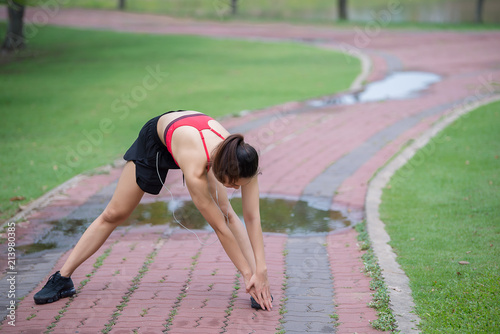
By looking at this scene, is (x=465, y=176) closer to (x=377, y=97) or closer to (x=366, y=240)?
(x=366, y=240)

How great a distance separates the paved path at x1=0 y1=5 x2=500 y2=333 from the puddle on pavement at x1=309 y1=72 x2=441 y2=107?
3.16 feet

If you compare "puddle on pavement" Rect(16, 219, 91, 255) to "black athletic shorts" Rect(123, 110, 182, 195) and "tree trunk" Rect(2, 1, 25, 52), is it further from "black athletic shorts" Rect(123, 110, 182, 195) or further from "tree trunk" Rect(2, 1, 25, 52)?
"tree trunk" Rect(2, 1, 25, 52)

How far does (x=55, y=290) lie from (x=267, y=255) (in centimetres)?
189

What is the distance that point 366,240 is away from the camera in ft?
17.8

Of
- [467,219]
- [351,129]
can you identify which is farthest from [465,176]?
[351,129]

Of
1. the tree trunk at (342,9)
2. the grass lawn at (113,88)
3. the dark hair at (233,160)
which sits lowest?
the grass lawn at (113,88)

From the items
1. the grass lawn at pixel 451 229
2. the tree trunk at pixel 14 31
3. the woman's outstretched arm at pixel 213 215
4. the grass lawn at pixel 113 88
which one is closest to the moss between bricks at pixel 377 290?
the grass lawn at pixel 451 229

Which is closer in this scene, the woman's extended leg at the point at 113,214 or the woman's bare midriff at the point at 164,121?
the woman's bare midriff at the point at 164,121

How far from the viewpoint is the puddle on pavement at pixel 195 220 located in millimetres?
5820

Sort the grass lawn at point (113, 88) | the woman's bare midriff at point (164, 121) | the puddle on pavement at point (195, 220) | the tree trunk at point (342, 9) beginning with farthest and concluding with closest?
1. the tree trunk at point (342, 9)
2. the grass lawn at point (113, 88)
3. the puddle on pavement at point (195, 220)
4. the woman's bare midriff at point (164, 121)

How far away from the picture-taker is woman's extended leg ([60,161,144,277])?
4.14 meters

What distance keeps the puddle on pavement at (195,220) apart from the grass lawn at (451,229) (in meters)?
0.70

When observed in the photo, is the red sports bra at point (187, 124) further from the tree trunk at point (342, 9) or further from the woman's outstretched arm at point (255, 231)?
the tree trunk at point (342, 9)

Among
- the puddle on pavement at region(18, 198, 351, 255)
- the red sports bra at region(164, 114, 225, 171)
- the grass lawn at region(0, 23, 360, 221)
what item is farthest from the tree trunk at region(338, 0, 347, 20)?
the red sports bra at region(164, 114, 225, 171)
